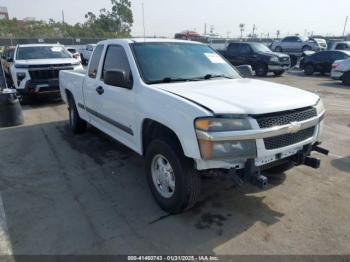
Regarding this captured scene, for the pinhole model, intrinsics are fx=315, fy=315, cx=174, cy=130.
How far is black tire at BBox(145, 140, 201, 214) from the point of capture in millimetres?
3188

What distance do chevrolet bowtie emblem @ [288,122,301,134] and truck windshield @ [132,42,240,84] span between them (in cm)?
142

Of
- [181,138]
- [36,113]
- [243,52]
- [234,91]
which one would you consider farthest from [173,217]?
[243,52]

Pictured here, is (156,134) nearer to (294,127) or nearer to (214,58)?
(294,127)

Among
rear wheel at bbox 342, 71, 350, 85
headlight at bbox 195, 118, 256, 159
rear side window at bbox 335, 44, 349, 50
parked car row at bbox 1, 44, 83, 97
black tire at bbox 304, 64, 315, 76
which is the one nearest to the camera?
headlight at bbox 195, 118, 256, 159

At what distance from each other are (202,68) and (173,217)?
6.75ft

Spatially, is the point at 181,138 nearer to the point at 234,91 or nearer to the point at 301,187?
the point at 234,91

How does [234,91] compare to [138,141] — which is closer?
[234,91]

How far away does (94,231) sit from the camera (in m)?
3.29

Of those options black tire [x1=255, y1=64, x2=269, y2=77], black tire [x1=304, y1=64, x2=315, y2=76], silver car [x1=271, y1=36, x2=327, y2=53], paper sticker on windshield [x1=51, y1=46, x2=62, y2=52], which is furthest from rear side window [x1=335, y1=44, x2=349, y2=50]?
paper sticker on windshield [x1=51, y1=46, x2=62, y2=52]

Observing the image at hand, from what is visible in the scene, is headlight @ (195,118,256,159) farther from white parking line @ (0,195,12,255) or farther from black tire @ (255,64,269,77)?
black tire @ (255,64,269,77)

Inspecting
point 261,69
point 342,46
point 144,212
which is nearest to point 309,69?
point 261,69

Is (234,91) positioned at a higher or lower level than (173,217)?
higher

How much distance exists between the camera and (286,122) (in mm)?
3180

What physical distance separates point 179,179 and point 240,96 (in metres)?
1.08
